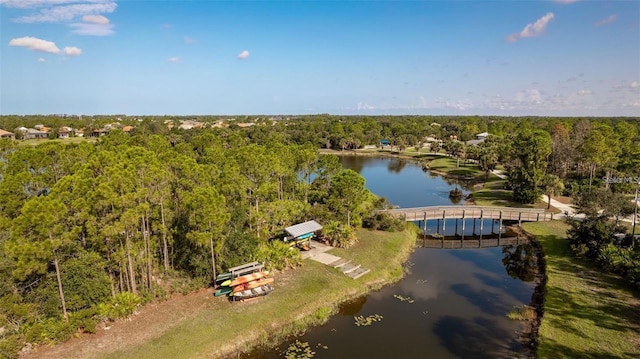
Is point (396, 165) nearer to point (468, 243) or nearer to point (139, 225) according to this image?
point (468, 243)

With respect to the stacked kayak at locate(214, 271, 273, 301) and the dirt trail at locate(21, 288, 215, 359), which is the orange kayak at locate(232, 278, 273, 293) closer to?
the stacked kayak at locate(214, 271, 273, 301)

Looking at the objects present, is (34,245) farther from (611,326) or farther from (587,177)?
(587,177)

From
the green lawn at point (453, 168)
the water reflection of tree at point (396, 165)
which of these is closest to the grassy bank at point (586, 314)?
the green lawn at point (453, 168)

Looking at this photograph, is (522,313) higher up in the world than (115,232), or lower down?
lower down

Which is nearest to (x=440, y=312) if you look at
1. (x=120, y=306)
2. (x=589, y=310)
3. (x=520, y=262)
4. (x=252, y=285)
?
(x=589, y=310)

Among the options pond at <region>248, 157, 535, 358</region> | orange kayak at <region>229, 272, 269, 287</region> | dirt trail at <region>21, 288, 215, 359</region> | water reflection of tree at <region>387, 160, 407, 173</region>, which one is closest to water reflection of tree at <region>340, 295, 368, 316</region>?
pond at <region>248, 157, 535, 358</region>

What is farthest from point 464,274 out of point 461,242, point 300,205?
point 300,205
